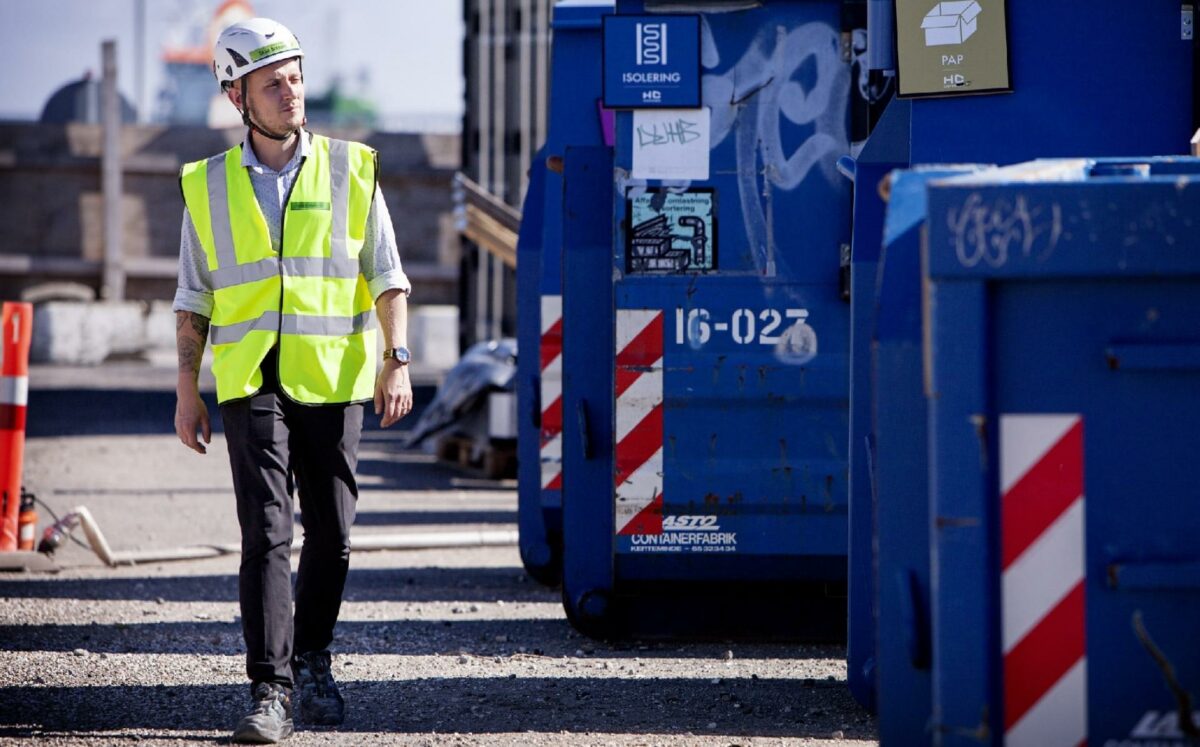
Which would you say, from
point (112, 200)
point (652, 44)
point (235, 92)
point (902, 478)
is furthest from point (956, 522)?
point (112, 200)

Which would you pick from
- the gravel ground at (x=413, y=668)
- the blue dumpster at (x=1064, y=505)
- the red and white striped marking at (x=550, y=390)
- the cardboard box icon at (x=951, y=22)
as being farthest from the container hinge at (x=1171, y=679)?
the red and white striped marking at (x=550, y=390)

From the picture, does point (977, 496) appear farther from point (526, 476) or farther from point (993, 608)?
point (526, 476)

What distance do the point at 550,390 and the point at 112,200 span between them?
2689cm

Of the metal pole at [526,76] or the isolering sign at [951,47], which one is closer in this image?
the isolering sign at [951,47]

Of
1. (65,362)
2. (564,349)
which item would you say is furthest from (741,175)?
(65,362)

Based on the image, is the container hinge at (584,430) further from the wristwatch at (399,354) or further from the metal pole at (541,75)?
the metal pole at (541,75)

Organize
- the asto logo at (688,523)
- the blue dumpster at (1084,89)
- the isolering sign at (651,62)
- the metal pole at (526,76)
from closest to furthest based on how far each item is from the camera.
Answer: the blue dumpster at (1084,89)
the isolering sign at (651,62)
the asto logo at (688,523)
the metal pole at (526,76)

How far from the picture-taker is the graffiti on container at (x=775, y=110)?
627 cm

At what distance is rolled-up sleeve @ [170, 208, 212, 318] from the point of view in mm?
4988

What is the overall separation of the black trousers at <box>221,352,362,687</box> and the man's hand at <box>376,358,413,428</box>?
0.08 meters

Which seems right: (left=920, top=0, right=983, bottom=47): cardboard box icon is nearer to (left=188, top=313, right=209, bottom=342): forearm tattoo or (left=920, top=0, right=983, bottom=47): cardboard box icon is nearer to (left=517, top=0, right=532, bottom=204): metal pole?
(left=188, top=313, right=209, bottom=342): forearm tattoo

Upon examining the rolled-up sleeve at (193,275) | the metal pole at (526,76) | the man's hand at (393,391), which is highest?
the metal pole at (526,76)

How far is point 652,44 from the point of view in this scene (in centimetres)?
620

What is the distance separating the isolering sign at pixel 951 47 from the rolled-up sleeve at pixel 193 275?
209 centimetres
